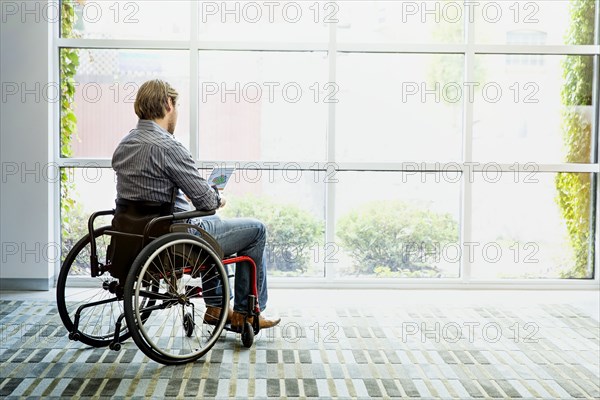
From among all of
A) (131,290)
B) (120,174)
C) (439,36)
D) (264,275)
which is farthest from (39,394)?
(439,36)

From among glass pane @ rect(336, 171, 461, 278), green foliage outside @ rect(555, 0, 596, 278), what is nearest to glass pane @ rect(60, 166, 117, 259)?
glass pane @ rect(336, 171, 461, 278)

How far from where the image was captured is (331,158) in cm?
482

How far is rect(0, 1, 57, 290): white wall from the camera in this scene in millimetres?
4625

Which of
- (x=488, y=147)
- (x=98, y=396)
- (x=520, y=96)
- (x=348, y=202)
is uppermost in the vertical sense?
(x=520, y=96)

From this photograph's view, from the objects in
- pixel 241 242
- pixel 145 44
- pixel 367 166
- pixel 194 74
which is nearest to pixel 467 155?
pixel 367 166

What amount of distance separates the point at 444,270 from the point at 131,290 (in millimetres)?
2511

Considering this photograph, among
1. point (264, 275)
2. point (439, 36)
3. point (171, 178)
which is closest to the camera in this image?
point (171, 178)

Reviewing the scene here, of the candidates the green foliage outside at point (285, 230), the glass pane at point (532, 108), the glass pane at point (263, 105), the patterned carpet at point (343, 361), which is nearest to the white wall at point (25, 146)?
the patterned carpet at point (343, 361)

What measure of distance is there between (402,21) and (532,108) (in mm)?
966

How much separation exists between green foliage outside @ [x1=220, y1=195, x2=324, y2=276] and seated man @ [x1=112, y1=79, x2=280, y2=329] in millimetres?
1288

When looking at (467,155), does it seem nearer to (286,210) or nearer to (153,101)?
(286,210)

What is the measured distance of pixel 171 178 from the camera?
10.6ft

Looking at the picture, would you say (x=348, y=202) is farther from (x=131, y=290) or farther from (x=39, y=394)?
(x=39, y=394)

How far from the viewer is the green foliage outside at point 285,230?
4863 mm
